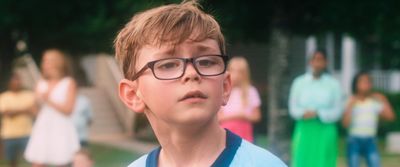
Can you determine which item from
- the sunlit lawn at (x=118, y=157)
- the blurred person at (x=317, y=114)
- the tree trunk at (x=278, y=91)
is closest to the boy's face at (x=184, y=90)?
the blurred person at (x=317, y=114)

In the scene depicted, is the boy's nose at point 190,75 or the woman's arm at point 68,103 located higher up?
the boy's nose at point 190,75

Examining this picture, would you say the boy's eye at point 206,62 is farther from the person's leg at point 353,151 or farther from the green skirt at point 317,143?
the person's leg at point 353,151

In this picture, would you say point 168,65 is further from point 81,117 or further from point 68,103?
point 81,117

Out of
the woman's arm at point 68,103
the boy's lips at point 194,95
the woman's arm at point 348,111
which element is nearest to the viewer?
the boy's lips at point 194,95

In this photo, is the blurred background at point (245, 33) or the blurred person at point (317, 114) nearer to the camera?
the blurred person at point (317, 114)

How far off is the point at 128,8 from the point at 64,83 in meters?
2.98

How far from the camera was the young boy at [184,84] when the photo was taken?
226 cm

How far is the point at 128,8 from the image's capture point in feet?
40.0

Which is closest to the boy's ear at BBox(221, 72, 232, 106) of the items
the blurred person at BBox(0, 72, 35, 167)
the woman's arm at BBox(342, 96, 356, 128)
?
the woman's arm at BBox(342, 96, 356, 128)

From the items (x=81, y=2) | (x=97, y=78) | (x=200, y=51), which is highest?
(x=200, y=51)

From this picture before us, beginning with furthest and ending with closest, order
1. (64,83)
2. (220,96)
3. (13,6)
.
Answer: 1. (13,6)
2. (64,83)
3. (220,96)

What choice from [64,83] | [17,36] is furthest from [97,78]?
[64,83]

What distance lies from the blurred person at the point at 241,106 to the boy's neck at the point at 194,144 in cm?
705

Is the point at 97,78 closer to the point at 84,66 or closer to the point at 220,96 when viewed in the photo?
the point at 84,66
